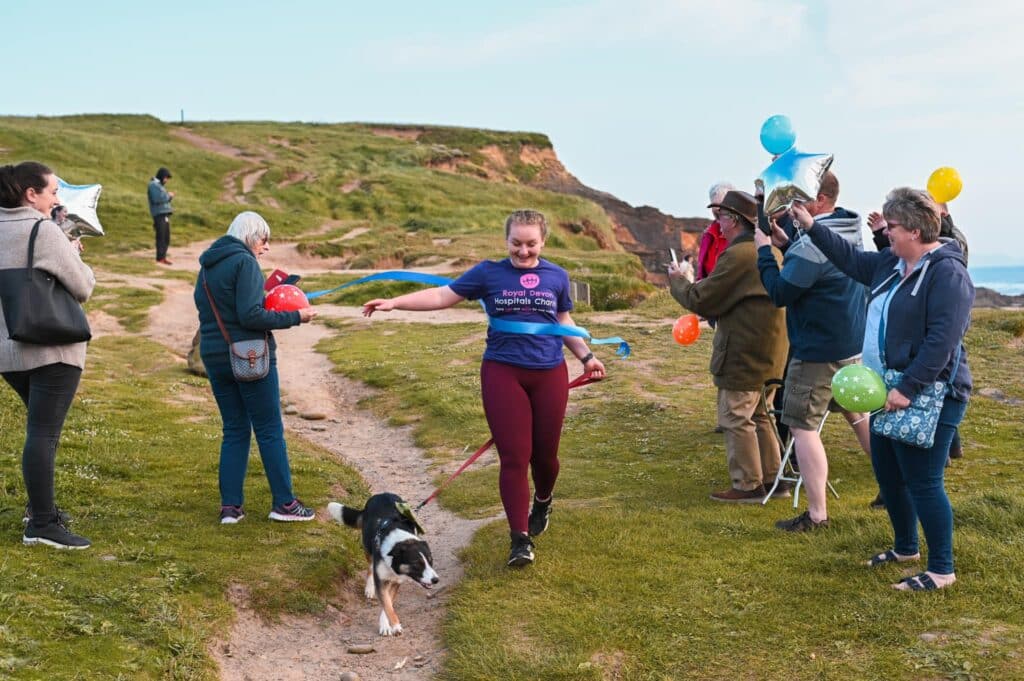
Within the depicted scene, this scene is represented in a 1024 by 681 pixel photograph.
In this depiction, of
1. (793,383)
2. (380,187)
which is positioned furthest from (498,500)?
(380,187)

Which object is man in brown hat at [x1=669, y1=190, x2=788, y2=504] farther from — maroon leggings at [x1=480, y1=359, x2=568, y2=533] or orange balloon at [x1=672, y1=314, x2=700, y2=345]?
maroon leggings at [x1=480, y1=359, x2=568, y2=533]

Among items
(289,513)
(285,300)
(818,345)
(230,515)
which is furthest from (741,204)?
(230,515)

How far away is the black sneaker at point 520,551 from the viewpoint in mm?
6047

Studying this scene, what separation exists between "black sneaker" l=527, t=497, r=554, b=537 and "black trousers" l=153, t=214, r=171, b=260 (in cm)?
2068

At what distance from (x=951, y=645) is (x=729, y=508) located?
2470 mm

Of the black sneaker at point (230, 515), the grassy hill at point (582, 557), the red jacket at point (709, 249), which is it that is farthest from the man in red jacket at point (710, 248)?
the black sneaker at point (230, 515)

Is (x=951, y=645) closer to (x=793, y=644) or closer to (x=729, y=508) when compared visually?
(x=793, y=644)

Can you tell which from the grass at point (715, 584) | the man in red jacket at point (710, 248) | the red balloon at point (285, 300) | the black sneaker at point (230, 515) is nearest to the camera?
the grass at point (715, 584)

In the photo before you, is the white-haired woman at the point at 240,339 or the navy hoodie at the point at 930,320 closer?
the navy hoodie at the point at 930,320

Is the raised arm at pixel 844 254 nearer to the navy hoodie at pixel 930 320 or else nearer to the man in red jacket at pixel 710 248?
the navy hoodie at pixel 930 320

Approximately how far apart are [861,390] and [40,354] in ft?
15.1

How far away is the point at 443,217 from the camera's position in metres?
43.0

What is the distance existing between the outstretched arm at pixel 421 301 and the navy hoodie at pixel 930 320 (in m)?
2.51

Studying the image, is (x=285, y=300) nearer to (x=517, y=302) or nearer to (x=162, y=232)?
(x=517, y=302)
